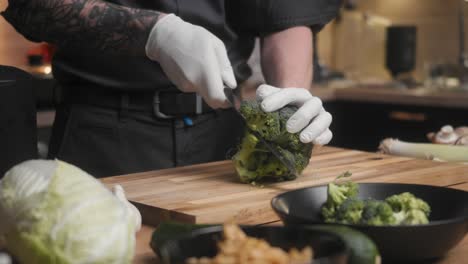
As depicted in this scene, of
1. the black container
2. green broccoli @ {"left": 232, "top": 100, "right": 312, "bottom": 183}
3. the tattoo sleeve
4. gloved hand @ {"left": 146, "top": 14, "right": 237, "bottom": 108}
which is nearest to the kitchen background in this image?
the black container

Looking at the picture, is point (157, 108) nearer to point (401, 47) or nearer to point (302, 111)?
point (302, 111)

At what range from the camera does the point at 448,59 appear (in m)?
4.59

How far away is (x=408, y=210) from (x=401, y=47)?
3435mm

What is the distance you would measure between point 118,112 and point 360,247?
1.14m

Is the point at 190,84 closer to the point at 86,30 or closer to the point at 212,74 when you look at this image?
the point at 212,74

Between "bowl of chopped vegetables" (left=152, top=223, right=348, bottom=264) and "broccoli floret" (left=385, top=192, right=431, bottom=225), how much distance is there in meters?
0.19

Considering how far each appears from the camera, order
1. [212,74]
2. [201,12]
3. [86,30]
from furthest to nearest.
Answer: [201,12] < [86,30] < [212,74]

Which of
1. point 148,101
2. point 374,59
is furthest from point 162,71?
point 374,59

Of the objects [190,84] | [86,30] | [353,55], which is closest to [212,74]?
[190,84]

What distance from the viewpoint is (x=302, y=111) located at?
57.1 inches

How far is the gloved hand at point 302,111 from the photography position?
1442 millimetres

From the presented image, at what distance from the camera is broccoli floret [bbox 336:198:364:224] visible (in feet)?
3.08

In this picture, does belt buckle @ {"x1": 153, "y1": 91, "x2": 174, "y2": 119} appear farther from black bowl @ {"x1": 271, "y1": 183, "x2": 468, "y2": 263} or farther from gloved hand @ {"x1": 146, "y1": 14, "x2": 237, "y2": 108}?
black bowl @ {"x1": 271, "y1": 183, "x2": 468, "y2": 263}

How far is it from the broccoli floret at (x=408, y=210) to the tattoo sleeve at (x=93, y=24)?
80 centimetres
